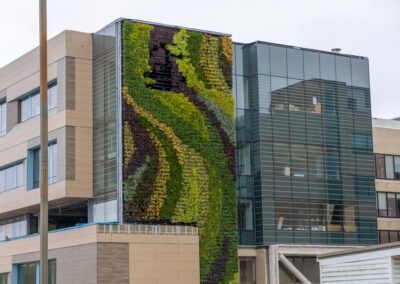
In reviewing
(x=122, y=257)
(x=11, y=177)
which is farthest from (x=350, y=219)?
(x=11, y=177)

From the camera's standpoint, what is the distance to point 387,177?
61.4 meters

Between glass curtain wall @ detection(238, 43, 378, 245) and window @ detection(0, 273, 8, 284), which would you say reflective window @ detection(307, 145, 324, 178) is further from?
window @ detection(0, 273, 8, 284)

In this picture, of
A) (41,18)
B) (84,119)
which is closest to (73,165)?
(84,119)

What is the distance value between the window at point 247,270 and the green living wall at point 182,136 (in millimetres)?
3005

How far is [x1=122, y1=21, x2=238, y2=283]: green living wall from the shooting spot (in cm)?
4647

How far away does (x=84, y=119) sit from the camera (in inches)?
1907

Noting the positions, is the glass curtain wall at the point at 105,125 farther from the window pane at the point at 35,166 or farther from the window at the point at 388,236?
the window at the point at 388,236

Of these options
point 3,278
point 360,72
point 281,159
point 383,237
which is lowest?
point 3,278

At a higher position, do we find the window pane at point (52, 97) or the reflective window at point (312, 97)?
the reflective window at point (312, 97)

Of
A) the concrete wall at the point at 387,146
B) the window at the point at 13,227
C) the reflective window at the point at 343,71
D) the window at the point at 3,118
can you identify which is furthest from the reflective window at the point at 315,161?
the window at the point at 3,118

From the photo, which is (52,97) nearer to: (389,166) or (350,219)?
(350,219)

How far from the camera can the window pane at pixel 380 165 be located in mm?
60688

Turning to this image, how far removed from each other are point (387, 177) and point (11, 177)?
928 inches

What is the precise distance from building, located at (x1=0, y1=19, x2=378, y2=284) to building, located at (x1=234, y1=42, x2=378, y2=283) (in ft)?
0.25
